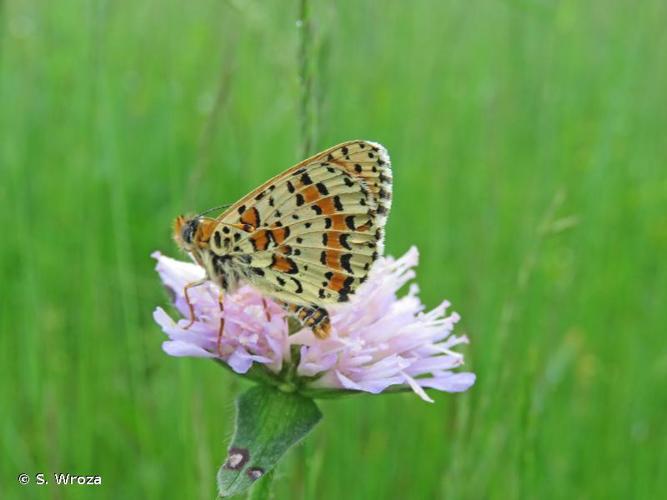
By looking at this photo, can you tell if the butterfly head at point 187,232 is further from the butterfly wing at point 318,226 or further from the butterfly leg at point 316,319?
the butterfly leg at point 316,319

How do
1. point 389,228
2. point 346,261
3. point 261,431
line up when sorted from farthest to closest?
point 389,228
point 346,261
point 261,431

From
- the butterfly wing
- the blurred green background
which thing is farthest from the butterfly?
the blurred green background

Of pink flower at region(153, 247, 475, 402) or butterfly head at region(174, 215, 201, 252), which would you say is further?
butterfly head at region(174, 215, 201, 252)

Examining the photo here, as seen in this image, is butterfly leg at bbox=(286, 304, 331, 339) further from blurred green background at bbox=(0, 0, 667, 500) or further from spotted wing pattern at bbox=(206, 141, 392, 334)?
blurred green background at bbox=(0, 0, 667, 500)

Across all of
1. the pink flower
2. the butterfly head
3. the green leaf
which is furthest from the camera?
the butterfly head

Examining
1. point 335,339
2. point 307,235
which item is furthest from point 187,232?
point 335,339

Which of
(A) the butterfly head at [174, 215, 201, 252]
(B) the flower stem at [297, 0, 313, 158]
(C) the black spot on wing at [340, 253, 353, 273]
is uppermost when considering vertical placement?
(B) the flower stem at [297, 0, 313, 158]

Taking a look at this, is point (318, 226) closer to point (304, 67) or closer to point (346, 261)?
point (346, 261)

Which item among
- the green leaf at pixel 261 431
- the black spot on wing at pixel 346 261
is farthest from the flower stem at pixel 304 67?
A: the green leaf at pixel 261 431
